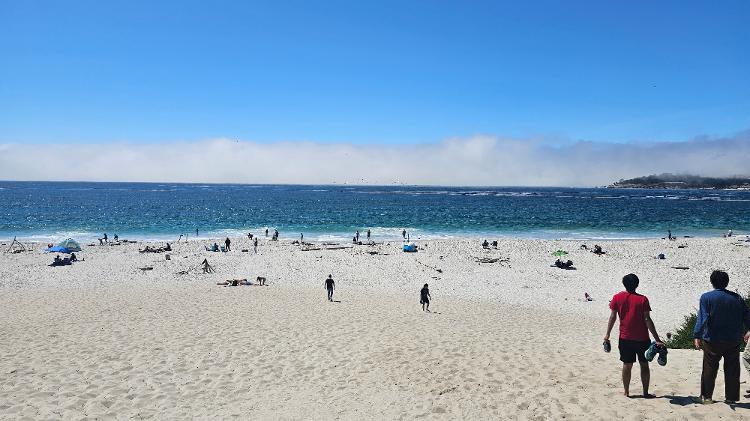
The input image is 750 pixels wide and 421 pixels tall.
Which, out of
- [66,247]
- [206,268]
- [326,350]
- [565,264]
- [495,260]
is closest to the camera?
[326,350]

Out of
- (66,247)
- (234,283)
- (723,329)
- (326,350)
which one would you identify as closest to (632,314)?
(723,329)

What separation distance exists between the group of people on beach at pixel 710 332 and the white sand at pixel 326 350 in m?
0.52

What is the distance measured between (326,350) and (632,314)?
772cm

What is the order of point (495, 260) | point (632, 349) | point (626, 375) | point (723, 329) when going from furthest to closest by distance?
point (495, 260), point (626, 375), point (632, 349), point (723, 329)

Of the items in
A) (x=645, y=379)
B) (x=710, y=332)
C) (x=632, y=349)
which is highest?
(x=710, y=332)

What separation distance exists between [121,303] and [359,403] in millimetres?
15047

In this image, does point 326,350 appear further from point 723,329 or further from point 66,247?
point 66,247

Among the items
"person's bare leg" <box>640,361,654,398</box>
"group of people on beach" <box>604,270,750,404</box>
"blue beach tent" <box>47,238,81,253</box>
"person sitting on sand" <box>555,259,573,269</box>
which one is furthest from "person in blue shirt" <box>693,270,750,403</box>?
"blue beach tent" <box>47,238,81,253</box>

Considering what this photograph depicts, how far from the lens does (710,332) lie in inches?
254

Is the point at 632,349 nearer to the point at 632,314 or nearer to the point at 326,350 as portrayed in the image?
the point at 632,314

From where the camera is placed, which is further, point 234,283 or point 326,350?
point 234,283

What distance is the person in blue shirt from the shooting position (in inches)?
248

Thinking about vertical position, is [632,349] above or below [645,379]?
above

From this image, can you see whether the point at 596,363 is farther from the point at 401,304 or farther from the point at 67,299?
the point at 67,299
